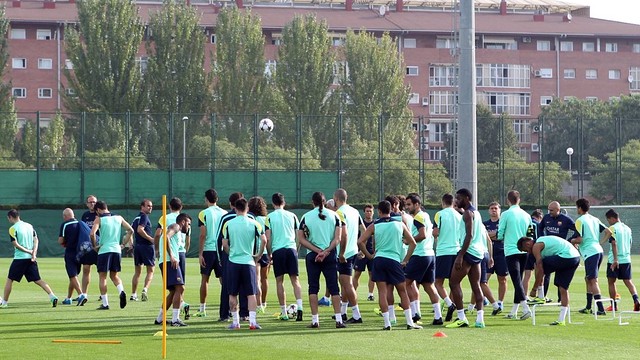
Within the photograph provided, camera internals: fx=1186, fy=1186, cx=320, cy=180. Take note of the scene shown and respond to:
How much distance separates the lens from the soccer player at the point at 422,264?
19.6 metres

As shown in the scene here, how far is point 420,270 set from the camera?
64.7ft

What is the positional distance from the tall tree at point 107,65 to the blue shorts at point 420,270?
190 ft

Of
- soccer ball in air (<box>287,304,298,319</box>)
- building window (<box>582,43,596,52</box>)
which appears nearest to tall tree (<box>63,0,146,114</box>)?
building window (<box>582,43,596,52</box>)

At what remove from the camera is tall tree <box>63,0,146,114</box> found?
7600 centimetres

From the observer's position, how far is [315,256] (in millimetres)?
19328

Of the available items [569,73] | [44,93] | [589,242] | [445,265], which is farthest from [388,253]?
[569,73]

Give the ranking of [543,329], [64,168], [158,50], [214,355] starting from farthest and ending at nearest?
[158,50] → [64,168] → [543,329] → [214,355]

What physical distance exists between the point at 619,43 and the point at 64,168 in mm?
75293

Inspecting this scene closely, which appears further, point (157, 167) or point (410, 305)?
point (157, 167)

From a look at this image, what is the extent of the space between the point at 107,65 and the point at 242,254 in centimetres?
5929

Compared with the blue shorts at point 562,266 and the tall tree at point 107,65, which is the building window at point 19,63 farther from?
the blue shorts at point 562,266

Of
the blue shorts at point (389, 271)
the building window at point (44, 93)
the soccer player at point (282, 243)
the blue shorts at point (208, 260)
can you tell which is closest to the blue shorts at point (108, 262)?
the blue shorts at point (208, 260)

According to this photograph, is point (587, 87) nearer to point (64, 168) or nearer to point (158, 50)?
point (158, 50)

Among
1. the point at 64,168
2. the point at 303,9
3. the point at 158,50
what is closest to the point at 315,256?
the point at 64,168
